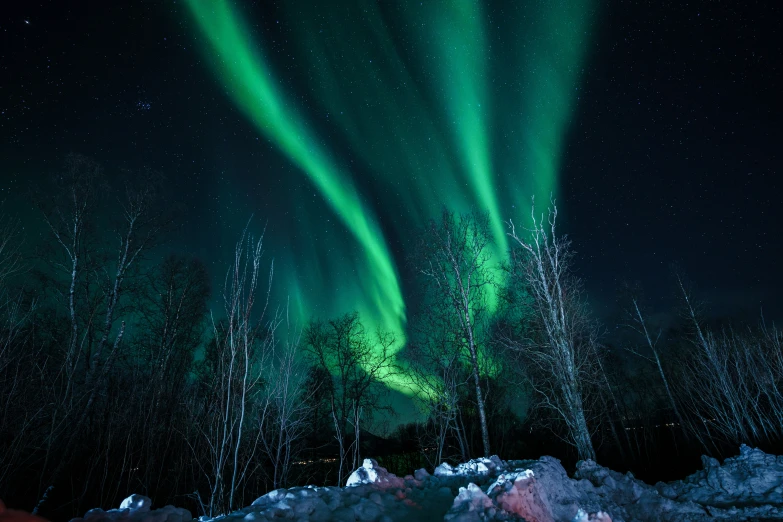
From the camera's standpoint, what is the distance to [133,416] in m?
9.23

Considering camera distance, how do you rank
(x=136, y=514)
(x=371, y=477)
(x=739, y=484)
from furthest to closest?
(x=739, y=484), (x=371, y=477), (x=136, y=514)

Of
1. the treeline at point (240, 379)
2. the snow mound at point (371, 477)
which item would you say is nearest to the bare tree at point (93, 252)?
the treeline at point (240, 379)

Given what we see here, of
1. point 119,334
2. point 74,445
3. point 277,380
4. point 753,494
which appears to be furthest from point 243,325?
point 753,494

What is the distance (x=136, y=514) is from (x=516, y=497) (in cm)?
363

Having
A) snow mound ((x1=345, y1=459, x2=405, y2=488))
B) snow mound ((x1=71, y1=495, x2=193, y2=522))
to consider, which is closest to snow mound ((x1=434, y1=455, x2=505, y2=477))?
snow mound ((x1=345, y1=459, x2=405, y2=488))

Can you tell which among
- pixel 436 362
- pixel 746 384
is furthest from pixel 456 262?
pixel 746 384

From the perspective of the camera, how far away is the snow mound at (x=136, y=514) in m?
2.81

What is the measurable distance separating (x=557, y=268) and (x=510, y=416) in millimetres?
17068

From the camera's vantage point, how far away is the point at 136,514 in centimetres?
299

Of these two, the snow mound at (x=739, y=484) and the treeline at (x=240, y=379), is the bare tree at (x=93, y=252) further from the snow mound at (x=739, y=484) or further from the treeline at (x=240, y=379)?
the snow mound at (x=739, y=484)

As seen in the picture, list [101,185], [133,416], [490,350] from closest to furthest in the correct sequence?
[133,416] → [101,185] → [490,350]

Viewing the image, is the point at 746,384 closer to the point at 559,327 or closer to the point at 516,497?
the point at 559,327

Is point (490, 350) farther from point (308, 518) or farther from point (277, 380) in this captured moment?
point (308, 518)

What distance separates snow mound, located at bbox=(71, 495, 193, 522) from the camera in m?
2.81
